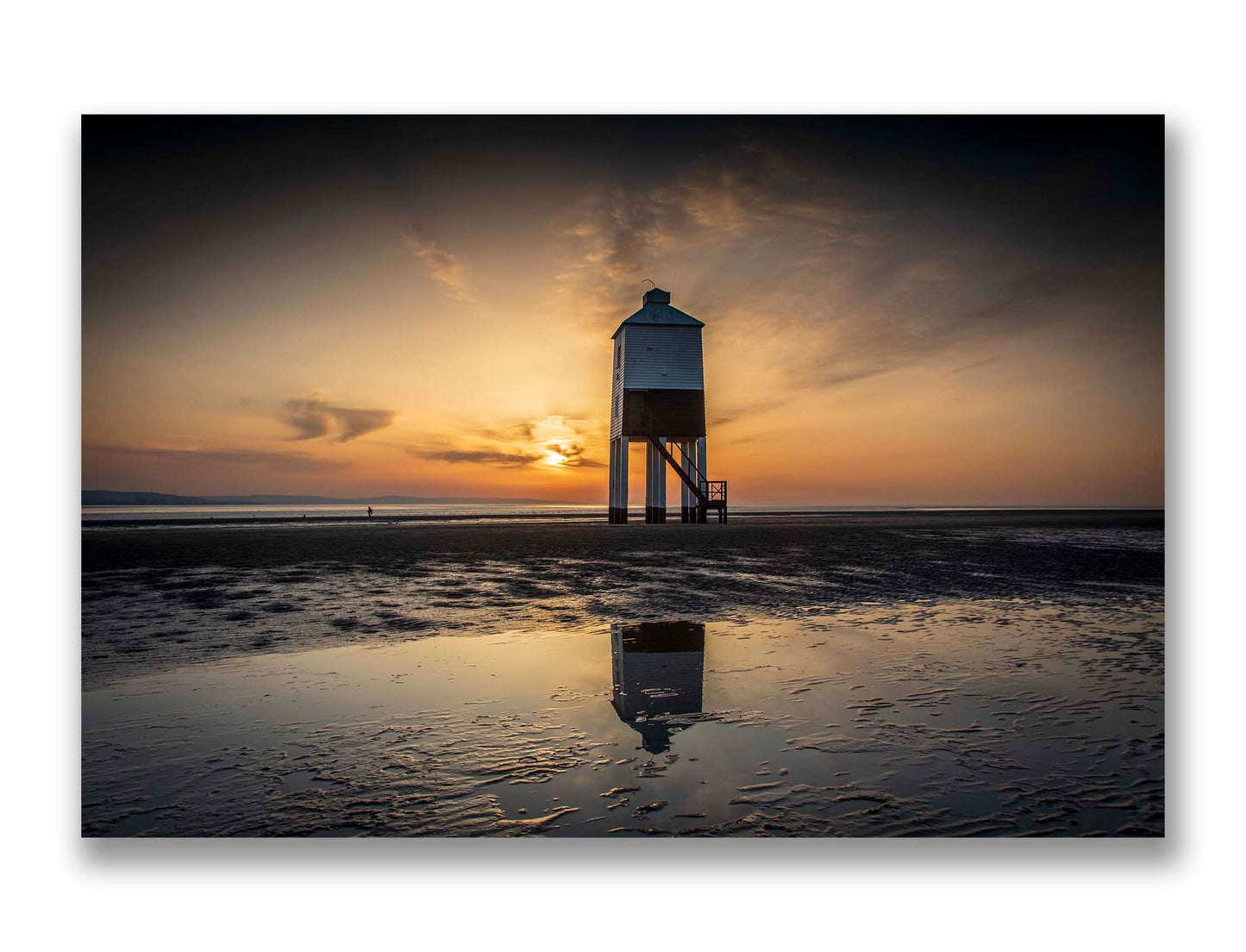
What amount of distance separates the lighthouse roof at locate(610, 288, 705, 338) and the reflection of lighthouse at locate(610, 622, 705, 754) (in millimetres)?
21401

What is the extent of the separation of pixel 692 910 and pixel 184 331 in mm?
8882

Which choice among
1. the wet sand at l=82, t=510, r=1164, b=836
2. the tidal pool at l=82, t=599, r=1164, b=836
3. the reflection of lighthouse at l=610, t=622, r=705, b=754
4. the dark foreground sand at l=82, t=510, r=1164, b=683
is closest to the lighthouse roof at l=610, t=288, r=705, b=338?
the dark foreground sand at l=82, t=510, r=1164, b=683

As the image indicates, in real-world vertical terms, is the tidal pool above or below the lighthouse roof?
below

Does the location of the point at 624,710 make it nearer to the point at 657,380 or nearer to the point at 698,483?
the point at 657,380

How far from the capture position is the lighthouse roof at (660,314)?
1185 inches

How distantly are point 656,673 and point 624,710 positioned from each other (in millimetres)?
1224

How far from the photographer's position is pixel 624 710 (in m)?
6.21

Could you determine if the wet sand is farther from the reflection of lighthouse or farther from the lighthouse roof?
the lighthouse roof

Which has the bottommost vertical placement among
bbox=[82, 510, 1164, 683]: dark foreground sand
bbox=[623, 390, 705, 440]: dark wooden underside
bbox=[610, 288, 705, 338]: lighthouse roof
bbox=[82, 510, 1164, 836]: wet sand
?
bbox=[82, 510, 1164, 683]: dark foreground sand

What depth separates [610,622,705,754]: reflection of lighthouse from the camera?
5.88m

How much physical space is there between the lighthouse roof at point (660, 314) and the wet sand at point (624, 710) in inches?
705

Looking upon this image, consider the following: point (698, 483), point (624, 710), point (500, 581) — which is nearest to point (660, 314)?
point (698, 483)
